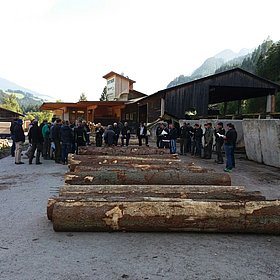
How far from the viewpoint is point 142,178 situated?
698 centimetres

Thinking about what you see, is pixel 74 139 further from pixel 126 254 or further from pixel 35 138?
pixel 126 254

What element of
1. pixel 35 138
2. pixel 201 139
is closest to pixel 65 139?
pixel 35 138

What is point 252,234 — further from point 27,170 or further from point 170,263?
point 27,170

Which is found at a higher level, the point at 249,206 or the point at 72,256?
the point at 249,206

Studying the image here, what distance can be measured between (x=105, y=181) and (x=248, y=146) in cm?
986

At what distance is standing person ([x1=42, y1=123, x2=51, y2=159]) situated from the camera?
43.8 feet

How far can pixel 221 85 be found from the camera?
84.8 ft

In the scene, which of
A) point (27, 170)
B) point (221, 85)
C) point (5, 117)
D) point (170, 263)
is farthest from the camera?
point (5, 117)

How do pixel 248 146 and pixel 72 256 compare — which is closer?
pixel 72 256

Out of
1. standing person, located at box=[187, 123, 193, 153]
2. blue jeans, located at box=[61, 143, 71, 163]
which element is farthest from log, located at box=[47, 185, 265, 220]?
standing person, located at box=[187, 123, 193, 153]

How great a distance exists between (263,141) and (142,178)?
810cm

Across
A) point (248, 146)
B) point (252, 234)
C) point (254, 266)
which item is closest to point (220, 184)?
point (252, 234)

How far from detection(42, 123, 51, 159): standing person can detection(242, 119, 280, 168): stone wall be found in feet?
28.2

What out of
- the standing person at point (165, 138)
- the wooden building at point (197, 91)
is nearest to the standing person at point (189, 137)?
the standing person at point (165, 138)
